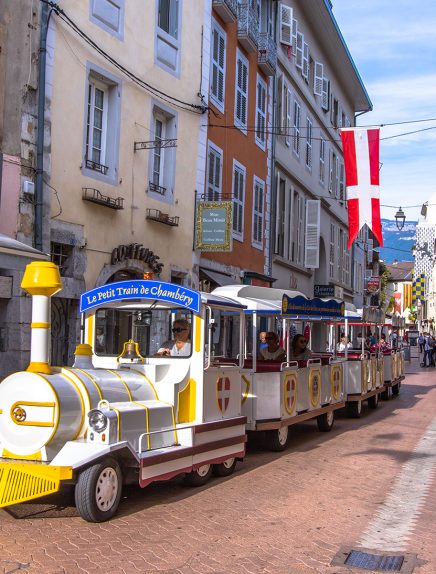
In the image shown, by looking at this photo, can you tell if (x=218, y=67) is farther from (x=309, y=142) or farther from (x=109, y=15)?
(x=309, y=142)

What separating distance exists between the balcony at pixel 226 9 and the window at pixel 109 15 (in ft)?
14.7

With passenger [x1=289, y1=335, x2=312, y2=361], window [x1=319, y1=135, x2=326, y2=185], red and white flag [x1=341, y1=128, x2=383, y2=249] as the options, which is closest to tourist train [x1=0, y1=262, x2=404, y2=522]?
passenger [x1=289, y1=335, x2=312, y2=361]

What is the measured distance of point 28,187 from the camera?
40.1ft

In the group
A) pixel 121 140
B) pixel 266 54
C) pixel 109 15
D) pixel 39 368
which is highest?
pixel 266 54

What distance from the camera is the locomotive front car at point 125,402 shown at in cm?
659

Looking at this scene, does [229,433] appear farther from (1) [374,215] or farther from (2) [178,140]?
(1) [374,215]

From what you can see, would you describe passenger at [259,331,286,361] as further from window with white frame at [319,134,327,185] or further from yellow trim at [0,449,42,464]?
window with white frame at [319,134,327,185]

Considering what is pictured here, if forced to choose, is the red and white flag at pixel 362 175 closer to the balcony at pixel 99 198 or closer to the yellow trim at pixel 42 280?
the balcony at pixel 99 198

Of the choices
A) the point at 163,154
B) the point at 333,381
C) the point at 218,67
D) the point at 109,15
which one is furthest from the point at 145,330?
the point at 218,67

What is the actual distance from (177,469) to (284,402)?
11.4 feet

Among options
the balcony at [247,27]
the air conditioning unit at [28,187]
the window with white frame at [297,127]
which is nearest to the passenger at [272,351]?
the air conditioning unit at [28,187]

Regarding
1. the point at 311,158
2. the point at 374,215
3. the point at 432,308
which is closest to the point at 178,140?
the point at 374,215

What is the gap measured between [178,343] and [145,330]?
18.2 inches

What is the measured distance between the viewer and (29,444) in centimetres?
675
